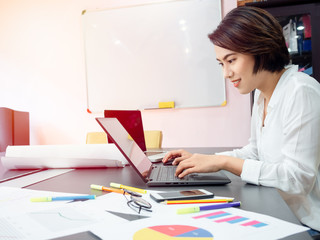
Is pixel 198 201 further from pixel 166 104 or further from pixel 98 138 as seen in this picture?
pixel 166 104

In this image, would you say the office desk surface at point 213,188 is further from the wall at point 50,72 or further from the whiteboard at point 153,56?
the wall at point 50,72

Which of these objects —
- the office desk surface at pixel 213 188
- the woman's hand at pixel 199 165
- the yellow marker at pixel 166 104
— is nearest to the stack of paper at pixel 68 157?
the office desk surface at pixel 213 188

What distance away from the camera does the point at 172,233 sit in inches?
16.7

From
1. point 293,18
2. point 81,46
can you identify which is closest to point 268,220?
point 293,18

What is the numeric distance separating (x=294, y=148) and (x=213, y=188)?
0.96ft

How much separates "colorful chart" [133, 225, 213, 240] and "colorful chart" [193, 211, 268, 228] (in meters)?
0.05

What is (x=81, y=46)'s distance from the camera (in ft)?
10.4

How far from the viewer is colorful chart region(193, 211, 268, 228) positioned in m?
0.45

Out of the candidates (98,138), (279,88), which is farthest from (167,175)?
(98,138)

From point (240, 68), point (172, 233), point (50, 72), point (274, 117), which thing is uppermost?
point (50, 72)

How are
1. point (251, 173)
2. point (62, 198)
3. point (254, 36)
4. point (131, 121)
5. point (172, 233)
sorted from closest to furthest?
point (172, 233) < point (62, 198) < point (251, 173) < point (254, 36) < point (131, 121)

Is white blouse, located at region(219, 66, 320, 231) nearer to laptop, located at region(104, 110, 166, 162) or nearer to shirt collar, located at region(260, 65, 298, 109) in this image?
shirt collar, located at region(260, 65, 298, 109)

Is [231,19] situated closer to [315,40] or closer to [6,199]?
[6,199]

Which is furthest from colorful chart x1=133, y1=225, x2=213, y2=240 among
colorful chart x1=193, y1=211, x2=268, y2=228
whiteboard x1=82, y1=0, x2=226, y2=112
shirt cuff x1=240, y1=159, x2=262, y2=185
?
whiteboard x1=82, y1=0, x2=226, y2=112
